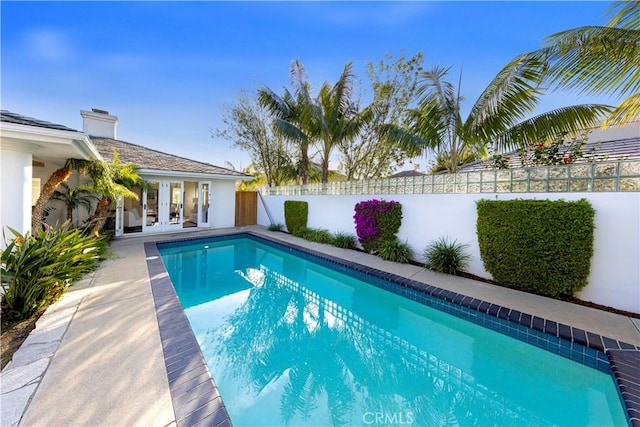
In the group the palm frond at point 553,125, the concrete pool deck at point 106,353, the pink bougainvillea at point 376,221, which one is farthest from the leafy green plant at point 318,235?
the palm frond at point 553,125

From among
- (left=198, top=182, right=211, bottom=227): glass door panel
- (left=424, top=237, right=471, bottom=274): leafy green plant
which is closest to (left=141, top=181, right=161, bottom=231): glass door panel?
(left=198, top=182, right=211, bottom=227): glass door panel

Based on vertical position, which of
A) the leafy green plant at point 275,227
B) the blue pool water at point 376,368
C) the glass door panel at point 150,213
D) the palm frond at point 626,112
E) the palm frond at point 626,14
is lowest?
the blue pool water at point 376,368

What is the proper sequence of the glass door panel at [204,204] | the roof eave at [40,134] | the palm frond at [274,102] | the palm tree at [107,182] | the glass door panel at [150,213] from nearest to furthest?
the roof eave at [40,134] → the palm tree at [107,182] → the glass door panel at [150,213] → the palm frond at [274,102] → the glass door panel at [204,204]

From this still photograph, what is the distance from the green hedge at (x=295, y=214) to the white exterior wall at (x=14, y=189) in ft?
30.5

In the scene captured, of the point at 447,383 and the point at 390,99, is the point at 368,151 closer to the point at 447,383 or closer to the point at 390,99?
the point at 390,99

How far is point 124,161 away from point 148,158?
1.55 meters

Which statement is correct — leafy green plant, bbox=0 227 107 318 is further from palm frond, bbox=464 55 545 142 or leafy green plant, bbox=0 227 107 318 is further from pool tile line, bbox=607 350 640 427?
palm frond, bbox=464 55 545 142

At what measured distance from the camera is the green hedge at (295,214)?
1308 cm

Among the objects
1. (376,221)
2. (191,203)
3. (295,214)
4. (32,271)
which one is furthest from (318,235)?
(191,203)

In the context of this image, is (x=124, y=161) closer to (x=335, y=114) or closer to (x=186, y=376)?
(x=335, y=114)

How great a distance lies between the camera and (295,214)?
44.1ft

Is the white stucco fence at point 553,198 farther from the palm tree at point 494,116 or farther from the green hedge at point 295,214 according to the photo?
the palm tree at point 494,116

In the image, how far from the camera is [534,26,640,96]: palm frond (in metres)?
4.16

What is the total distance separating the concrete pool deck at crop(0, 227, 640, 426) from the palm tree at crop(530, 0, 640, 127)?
400 centimetres
